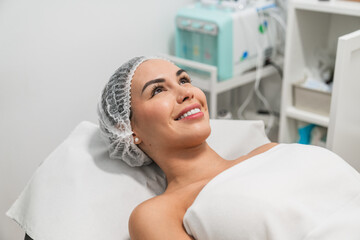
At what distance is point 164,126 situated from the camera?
129 centimetres

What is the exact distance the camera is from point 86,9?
6.61 ft

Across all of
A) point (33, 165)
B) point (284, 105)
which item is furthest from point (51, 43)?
point (284, 105)

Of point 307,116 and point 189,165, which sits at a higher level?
point 189,165

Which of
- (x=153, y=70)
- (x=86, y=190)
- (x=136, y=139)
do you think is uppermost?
(x=153, y=70)

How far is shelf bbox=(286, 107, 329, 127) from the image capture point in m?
2.07

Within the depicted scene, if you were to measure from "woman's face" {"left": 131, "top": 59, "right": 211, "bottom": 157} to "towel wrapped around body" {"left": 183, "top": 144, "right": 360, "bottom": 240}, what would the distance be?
20 centimetres

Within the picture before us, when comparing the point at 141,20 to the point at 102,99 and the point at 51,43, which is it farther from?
the point at 102,99

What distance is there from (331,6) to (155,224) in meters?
1.35

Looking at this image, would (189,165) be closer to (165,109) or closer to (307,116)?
(165,109)

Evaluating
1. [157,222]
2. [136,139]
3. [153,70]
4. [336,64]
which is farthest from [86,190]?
[336,64]

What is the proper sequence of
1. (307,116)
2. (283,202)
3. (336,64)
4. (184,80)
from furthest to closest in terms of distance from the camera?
1. (307,116)
2. (336,64)
3. (184,80)
4. (283,202)

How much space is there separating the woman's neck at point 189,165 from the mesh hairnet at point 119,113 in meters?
0.12

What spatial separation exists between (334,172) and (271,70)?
4.57 ft

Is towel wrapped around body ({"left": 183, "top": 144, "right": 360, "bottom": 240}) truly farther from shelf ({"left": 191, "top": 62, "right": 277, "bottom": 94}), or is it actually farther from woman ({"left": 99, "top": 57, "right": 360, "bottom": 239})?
shelf ({"left": 191, "top": 62, "right": 277, "bottom": 94})
